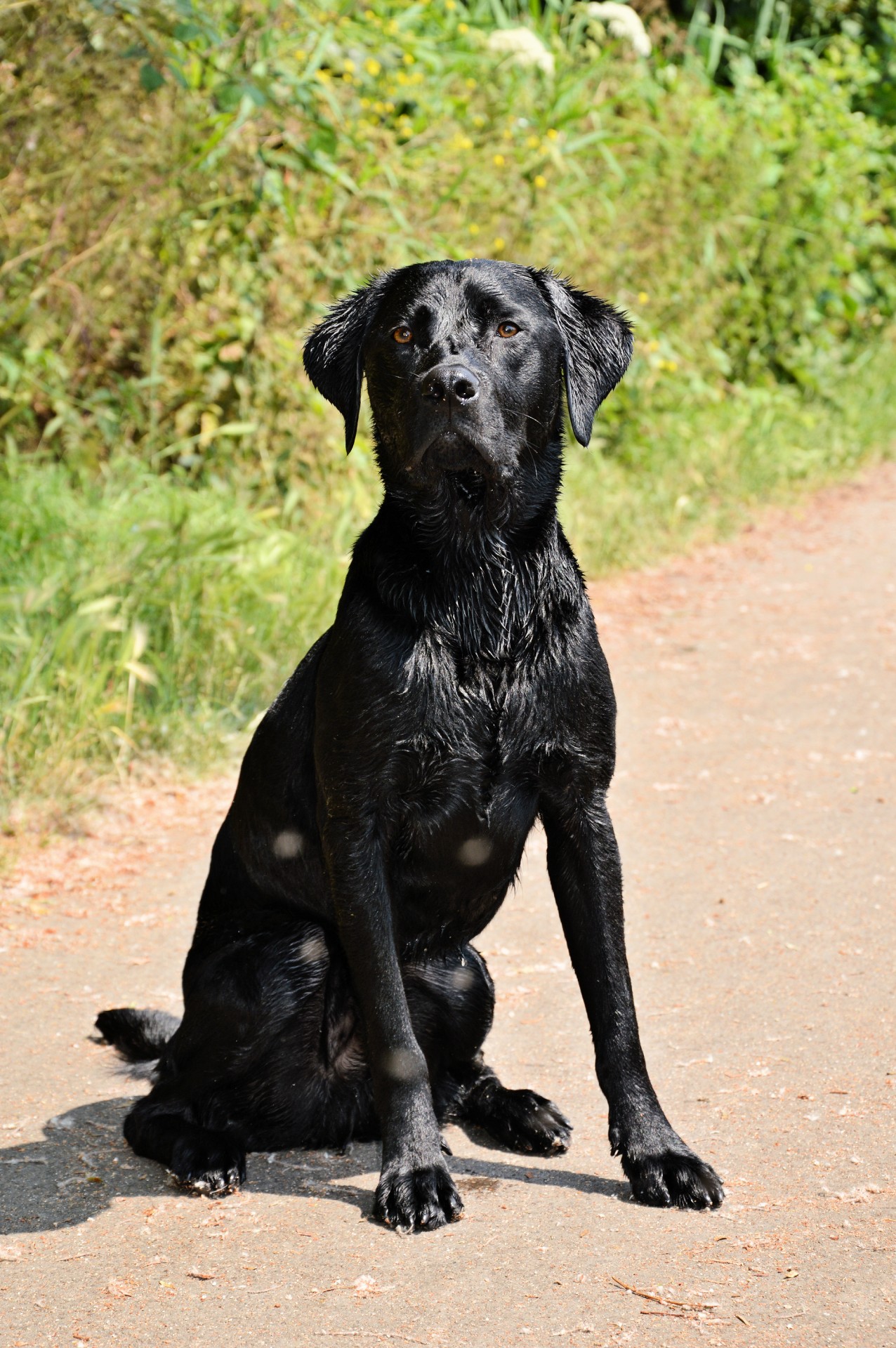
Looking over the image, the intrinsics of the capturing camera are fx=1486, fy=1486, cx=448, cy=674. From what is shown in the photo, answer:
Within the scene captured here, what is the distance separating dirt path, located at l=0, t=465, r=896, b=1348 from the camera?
7.51ft

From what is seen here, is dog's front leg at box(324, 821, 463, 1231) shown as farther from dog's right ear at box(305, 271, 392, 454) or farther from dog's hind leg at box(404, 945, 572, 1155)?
dog's right ear at box(305, 271, 392, 454)

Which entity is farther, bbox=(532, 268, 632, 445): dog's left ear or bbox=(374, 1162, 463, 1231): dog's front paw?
bbox=(532, 268, 632, 445): dog's left ear

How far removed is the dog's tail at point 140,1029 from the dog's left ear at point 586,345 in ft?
5.07

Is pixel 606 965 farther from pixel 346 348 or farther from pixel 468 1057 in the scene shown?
pixel 346 348

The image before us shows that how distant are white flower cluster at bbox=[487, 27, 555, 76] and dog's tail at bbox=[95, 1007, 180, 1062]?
6237 millimetres

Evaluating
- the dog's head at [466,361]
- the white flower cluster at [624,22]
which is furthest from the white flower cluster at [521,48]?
the dog's head at [466,361]

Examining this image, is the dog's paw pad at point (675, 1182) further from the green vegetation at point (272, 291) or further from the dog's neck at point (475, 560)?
the green vegetation at point (272, 291)

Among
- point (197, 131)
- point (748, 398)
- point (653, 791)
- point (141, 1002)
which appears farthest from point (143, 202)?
point (748, 398)

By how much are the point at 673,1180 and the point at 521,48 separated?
268 inches

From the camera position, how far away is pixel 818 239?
9852mm

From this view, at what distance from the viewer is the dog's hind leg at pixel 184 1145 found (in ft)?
8.87

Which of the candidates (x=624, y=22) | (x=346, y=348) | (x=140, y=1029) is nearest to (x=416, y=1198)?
(x=140, y=1029)

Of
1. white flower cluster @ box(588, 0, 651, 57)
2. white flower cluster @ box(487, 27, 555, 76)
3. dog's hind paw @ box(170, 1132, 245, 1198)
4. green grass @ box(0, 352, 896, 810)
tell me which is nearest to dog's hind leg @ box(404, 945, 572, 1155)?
dog's hind paw @ box(170, 1132, 245, 1198)

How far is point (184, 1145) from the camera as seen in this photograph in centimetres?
276
